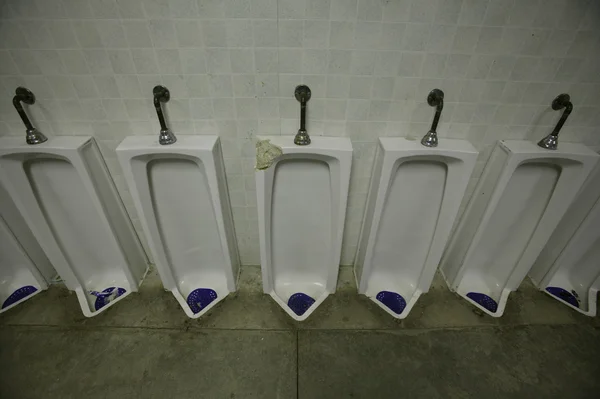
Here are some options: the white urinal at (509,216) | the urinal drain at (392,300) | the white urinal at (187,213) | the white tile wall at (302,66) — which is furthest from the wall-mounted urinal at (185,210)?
the white urinal at (509,216)

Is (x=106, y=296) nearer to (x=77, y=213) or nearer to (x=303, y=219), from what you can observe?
(x=77, y=213)

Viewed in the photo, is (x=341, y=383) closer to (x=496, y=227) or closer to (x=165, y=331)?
(x=165, y=331)

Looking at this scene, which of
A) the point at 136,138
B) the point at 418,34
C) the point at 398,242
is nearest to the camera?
the point at 418,34

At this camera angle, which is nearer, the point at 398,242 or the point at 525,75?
the point at 525,75

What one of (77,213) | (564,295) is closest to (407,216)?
(564,295)

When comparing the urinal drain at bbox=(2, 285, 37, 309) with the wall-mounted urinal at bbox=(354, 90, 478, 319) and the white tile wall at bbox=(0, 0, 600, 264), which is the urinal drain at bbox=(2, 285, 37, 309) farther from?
the wall-mounted urinal at bbox=(354, 90, 478, 319)

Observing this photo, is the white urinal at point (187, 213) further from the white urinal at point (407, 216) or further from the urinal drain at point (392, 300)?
the urinal drain at point (392, 300)

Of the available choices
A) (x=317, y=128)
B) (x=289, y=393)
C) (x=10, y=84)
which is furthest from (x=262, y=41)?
(x=289, y=393)

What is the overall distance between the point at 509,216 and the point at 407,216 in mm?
498

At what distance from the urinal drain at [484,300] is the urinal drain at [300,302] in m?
0.83

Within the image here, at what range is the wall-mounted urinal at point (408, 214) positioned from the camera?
115 centimetres

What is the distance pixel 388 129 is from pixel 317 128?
29 centimetres

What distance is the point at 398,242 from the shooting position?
1.51 metres

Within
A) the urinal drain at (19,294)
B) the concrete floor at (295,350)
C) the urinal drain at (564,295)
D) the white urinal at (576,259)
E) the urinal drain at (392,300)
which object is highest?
the white urinal at (576,259)
